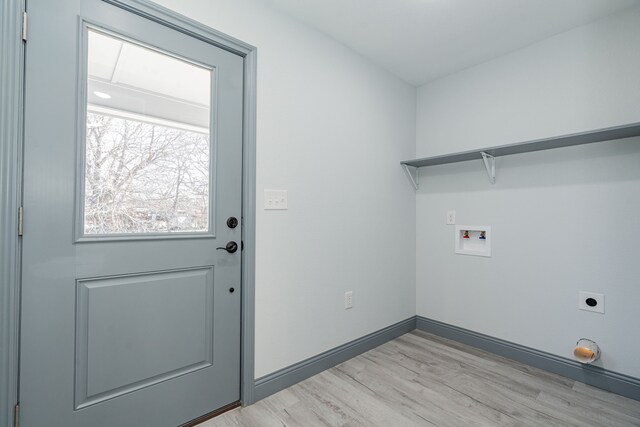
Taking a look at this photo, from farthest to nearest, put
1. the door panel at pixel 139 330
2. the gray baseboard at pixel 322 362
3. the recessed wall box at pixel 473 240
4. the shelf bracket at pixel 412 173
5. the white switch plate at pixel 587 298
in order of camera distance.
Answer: the shelf bracket at pixel 412 173, the recessed wall box at pixel 473 240, the white switch plate at pixel 587 298, the gray baseboard at pixel 322 362, the door panel at pixel 139 330

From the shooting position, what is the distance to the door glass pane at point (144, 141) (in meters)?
1.35

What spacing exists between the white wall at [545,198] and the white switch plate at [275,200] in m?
1.63

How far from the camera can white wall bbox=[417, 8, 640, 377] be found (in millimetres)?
1915

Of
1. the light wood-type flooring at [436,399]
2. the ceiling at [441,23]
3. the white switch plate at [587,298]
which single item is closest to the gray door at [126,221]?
the light wood-type flooring at [436,399]

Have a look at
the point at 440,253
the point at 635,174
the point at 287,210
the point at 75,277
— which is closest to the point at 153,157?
the point at 75,277

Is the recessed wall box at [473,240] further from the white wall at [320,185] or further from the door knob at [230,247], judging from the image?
the door knob at [230,247]

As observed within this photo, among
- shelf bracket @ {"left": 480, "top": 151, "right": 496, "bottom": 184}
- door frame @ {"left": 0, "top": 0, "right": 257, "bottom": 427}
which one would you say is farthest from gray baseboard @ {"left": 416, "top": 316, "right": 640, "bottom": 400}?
door frame @ {"left": 0, "top": 0, "right": 257, "bottom": 427}

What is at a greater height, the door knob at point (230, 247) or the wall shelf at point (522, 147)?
the wall shelf at point (522, 147)

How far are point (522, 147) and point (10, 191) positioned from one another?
2854 millimetres

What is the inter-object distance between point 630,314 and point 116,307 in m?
2.95

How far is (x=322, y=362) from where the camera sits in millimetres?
2152

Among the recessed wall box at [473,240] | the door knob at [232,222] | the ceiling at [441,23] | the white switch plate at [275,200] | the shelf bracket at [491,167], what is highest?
the ceiling at [441,23]

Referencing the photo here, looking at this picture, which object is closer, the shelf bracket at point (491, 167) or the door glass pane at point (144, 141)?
the door glass pane at point (144, 141)

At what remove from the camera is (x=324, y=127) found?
220cm
